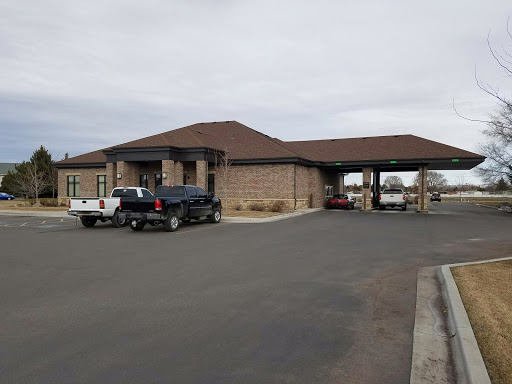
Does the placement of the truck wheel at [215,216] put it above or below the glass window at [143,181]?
below

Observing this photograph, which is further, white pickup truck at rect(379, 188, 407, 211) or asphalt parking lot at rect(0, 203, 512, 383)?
white pickup truck at rect(379, 188, 407, 211)

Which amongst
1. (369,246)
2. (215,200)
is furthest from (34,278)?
(215,200)

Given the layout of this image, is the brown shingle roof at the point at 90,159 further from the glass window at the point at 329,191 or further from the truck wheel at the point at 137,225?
the glass window at the point at 329,191

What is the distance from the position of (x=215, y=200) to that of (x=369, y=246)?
1023cm

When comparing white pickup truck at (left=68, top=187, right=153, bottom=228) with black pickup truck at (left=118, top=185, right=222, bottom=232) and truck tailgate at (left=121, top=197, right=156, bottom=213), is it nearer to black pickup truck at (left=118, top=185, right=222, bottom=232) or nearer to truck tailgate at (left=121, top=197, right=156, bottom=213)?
black pickup truck at (left=118, top=185, right=222, bottom=232)

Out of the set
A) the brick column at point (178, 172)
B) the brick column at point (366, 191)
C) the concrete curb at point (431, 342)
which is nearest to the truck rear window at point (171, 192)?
the brick column at point (178, 172)

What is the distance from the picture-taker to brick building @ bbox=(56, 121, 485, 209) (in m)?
29.5

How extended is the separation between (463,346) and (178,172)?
1063 inches

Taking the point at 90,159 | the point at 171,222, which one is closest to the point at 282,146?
the point at 90,159

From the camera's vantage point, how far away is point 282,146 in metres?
34.6

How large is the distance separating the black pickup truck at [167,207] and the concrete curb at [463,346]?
11.8 meters

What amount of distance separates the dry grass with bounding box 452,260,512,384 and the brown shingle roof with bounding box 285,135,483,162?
24.1 meters

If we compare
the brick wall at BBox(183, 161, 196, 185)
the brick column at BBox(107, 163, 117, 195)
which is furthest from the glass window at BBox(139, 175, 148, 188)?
the brick wall at BBox(183, 161, 196, 185)

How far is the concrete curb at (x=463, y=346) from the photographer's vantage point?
3461 mm
